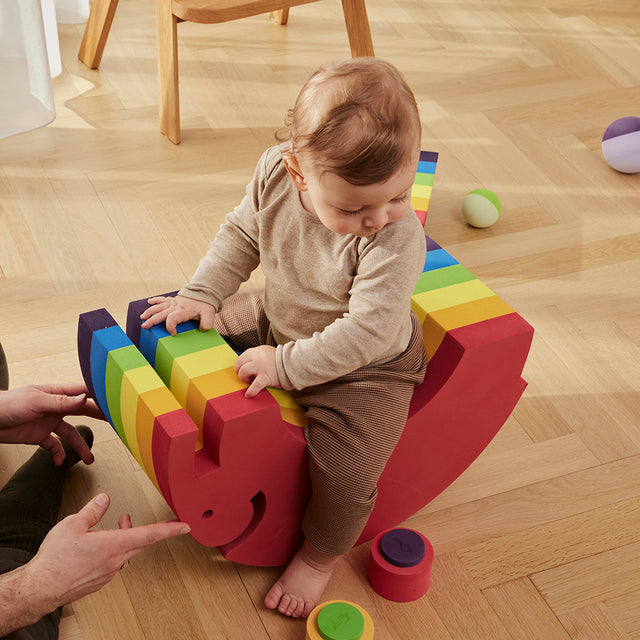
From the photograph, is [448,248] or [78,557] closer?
[78,557]

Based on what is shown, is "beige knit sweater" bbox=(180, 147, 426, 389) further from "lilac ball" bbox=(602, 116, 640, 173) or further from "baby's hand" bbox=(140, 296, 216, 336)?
"lilac ball" bbox=(602, 116, 640, 173)

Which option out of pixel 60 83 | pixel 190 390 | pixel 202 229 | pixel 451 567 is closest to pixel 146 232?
pixel 202 229

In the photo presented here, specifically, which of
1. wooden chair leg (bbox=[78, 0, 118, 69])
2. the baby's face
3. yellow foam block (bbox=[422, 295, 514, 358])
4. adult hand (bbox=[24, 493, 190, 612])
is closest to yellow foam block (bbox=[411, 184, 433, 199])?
yellow foam block (bbox=[422, 295, 514, 358])

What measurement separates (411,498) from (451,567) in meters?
0.11

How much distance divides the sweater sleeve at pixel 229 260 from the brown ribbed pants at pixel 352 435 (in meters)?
0.18

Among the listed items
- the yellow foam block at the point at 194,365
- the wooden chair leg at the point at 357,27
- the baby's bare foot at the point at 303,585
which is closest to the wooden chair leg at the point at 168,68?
the wooden chair leg at the point at 357,27

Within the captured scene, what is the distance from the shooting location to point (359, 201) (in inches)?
36.1

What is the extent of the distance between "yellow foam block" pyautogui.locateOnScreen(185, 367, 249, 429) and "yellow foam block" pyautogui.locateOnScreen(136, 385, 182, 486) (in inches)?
1.3

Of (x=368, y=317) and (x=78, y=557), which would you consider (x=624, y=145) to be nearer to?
(x=368, y=317)

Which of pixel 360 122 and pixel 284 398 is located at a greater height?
pixel 360 122

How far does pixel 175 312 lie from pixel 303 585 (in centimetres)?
39

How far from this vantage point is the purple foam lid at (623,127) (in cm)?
194

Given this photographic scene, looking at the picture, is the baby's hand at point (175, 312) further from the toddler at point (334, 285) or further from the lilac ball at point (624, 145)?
the lilac ball at point (624, 145)

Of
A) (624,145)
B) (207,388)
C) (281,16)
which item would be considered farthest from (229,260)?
(281,16)
